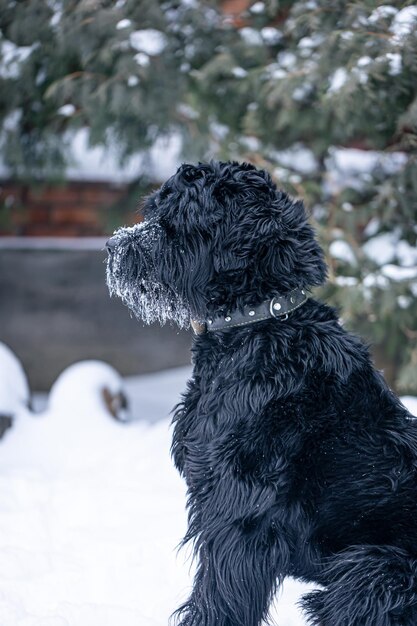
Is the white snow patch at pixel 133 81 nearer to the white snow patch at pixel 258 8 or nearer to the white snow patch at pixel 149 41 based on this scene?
the white snow patch at pixel 149 41

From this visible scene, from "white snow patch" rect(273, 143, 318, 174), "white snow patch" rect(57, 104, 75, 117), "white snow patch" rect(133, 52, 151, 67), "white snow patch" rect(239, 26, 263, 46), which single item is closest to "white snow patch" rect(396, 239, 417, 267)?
"white snow patch" rect(273, 143, 318, 174)

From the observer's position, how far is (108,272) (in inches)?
93.9

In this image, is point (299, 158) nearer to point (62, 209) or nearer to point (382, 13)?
point (382, 13)

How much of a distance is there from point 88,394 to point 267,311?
310 centimetres

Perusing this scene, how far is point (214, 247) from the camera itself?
226cm

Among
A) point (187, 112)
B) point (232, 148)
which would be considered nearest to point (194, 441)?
point (232, 148)

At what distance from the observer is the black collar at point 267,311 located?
224 centimetres

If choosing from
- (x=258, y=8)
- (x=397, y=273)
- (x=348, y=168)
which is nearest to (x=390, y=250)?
(x=397, y=273)

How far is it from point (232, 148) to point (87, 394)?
2032mm

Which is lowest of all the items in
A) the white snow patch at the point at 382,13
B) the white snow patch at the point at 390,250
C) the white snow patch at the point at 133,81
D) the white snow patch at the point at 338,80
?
the white snow patch at the point at 390,250

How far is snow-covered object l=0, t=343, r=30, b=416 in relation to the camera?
494cm

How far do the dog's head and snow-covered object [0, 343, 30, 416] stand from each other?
9.34 feet

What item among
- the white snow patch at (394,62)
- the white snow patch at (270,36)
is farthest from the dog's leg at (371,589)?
the white snow patch at (270,36)

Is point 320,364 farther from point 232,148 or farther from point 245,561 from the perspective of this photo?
point 232,148
